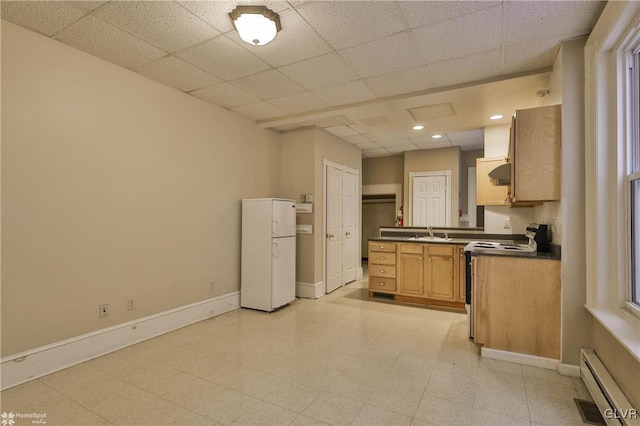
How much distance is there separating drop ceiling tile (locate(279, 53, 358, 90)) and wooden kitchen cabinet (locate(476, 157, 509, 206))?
2.43 metres

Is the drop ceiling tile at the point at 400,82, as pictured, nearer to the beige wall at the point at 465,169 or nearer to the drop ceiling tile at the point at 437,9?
the drop ceiling tile at the point at 437,9

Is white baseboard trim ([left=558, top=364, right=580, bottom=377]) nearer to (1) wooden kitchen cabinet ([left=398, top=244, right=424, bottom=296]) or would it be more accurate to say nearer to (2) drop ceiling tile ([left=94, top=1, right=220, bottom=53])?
(1) wooden kitchen cabinet ([left=398, top=244, right=424, bottom=296])

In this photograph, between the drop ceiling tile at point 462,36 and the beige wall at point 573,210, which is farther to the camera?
the beige wall at point 573,210

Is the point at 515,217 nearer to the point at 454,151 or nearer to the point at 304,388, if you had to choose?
the point at 454,151

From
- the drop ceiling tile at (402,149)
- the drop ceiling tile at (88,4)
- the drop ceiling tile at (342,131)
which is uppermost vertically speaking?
the drop ceiling tile at (402,149)

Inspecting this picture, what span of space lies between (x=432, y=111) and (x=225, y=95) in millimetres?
2624

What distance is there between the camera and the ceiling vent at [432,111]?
13.0ft

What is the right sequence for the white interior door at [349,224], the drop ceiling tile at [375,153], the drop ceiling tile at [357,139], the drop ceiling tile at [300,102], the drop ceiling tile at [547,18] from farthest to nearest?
the drop ceiling tile at [375,153] → the white interior door at [349,224] → the drop ceiling tile at [357,139] → the drop ceiling tile at [300,102] → the drop ceiling tile at [547,18]

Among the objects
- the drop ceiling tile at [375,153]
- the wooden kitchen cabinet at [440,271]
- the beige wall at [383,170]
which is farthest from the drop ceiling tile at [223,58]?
the beige wall at [383,170]

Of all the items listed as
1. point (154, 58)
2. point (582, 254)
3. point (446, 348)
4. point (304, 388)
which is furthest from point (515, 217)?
point (154, 58)

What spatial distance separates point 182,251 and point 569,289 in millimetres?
3709

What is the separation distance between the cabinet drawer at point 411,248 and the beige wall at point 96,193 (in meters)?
2.54

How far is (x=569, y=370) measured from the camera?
245 cm

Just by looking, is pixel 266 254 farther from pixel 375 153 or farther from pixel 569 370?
pixel 375 153
